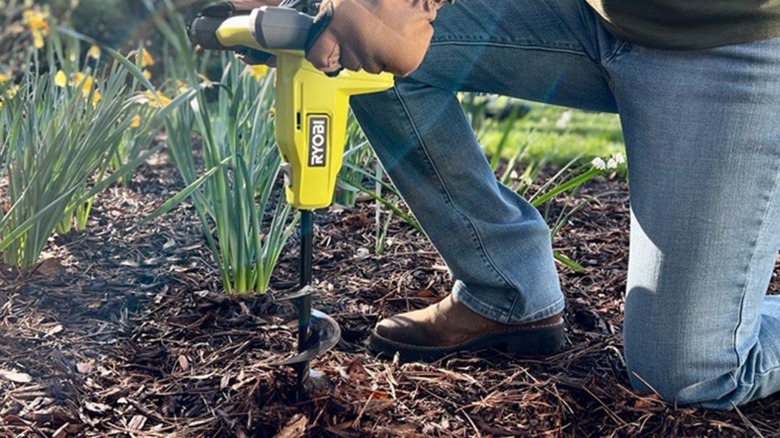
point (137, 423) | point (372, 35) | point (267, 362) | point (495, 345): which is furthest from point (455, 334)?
point (372, 35)

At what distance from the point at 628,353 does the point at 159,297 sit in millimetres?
1090

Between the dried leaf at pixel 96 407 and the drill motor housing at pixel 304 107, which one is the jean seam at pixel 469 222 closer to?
the drill motor housing at pixel 304 107

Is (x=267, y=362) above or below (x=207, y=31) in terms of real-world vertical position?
below

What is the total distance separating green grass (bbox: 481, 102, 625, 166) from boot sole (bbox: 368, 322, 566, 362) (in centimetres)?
197

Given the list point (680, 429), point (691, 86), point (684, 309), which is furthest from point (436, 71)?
point (680, 429)

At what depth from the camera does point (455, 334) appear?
211 cm

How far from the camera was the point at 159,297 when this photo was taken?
7.55 ft

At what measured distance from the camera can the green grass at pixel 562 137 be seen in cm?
433

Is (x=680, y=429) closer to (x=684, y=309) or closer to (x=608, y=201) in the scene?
(x=684, y=309)

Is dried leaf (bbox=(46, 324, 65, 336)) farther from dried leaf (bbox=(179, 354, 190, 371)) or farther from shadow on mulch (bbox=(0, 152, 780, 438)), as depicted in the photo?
dried leaf (bbox=(179, 354, 190, 371))

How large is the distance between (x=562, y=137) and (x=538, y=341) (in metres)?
2.83

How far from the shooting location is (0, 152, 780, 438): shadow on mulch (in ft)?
5.77

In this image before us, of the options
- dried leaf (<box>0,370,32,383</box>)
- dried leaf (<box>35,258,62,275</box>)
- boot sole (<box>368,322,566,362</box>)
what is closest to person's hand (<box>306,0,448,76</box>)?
boot sole (<box>368,322,566,362</box>)

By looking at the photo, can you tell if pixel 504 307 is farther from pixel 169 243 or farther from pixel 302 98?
pixel 169 243
